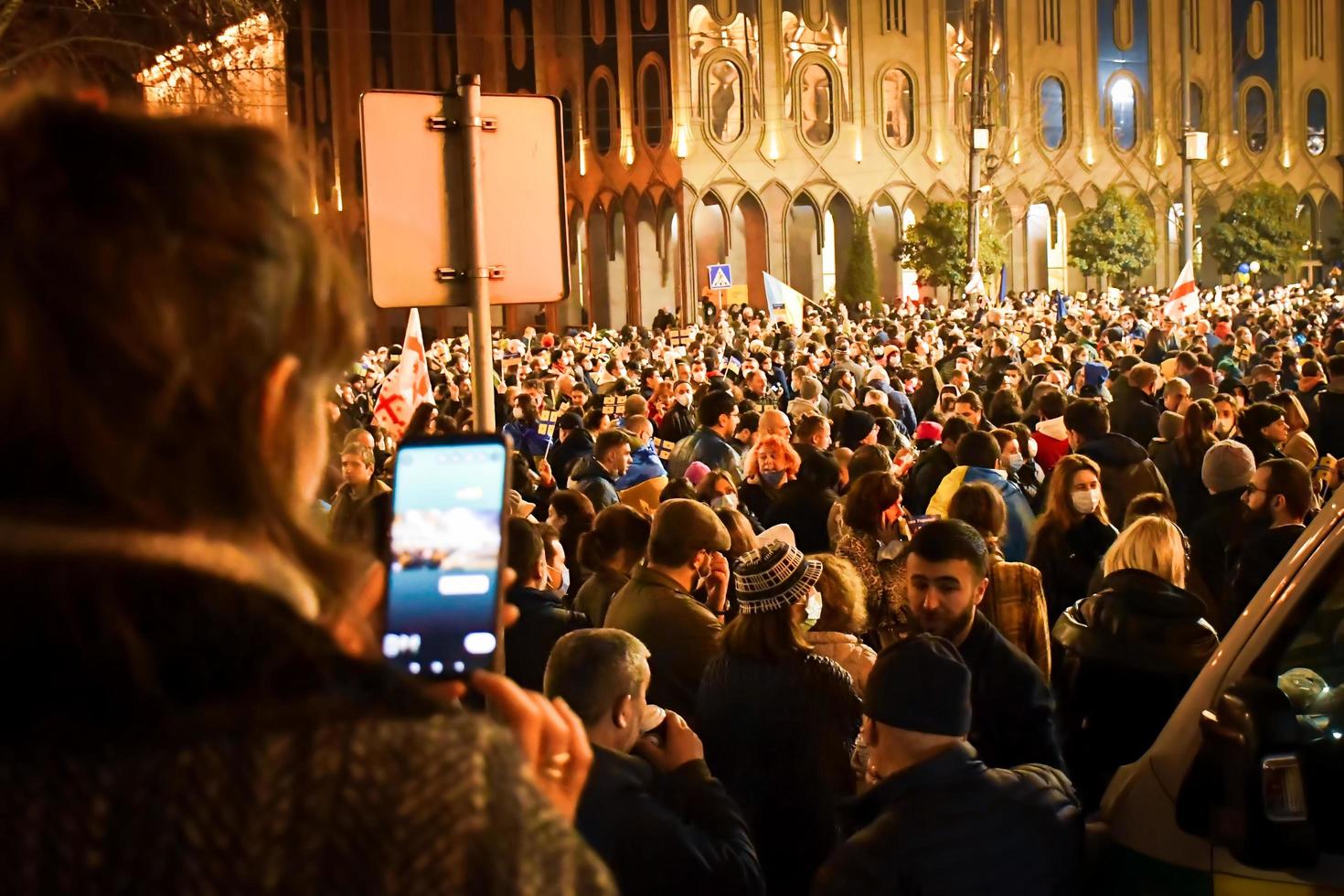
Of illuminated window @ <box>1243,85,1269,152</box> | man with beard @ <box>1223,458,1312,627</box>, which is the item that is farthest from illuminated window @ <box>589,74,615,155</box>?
man with beard @ <box>1223,458,1312,627</box>

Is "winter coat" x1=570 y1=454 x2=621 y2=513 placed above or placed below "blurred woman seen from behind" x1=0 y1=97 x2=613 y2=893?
below

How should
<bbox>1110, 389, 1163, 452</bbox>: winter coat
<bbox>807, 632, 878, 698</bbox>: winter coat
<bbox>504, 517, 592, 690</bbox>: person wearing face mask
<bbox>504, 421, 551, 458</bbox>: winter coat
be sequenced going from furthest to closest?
<bbox>504, 421, 551, 458</bbox>: winter coat, <bbox>1110, 389, 1163, 452</bbox>: winter coat, <bbox>504, 517, 592, 690</bbox>: person wearing face mask, <bbox>807, 632, 878, 698</bbox>: winter coat

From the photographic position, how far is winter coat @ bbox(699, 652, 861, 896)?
4.69 meters

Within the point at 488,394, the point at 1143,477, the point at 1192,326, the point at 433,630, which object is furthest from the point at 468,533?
the point at 1192,326

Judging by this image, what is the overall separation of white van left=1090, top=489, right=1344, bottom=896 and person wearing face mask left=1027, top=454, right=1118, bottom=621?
374 centimetres

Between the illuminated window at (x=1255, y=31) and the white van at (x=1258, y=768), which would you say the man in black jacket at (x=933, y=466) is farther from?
the illuminated window at (x=1255, y=31)

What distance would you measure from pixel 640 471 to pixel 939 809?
692 cm

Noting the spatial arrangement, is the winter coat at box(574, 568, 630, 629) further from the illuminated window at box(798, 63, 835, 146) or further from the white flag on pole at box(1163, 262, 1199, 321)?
the illuminated window at box(798, 63, 835, 146)

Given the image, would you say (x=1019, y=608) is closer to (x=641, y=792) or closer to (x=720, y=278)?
(x=641, y=792)

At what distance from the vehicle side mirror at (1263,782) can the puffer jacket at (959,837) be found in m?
0.55

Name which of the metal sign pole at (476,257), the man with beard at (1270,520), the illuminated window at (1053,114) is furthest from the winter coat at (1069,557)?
the illuminated window at (1053,114)

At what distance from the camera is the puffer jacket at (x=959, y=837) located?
332cm

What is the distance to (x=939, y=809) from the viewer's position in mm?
3422

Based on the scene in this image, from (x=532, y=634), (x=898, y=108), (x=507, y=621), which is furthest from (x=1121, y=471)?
(x=898, y=108)
